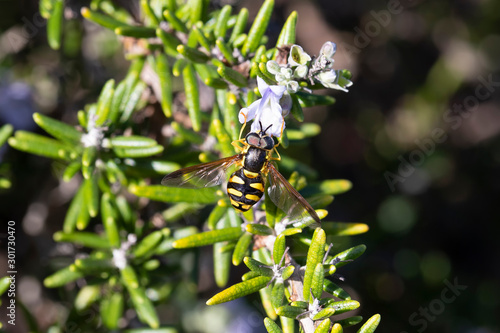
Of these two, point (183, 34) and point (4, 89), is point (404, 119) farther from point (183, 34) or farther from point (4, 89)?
point (4, 89)

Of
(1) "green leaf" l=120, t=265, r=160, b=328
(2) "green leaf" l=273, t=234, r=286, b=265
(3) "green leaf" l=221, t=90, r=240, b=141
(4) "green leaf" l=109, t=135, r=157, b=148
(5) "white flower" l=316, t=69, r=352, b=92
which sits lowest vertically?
(1) "green leaf" l=120, t=265, r=160, b=328

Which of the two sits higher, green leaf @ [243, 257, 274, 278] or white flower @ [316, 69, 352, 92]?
white flower @ [316, 69, 352, 92]

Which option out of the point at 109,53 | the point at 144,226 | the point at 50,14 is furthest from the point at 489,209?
the point at 50,14

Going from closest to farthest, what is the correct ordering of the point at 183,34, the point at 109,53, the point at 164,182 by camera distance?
1. the point at 164,182
2. the point at 183,34
3. the point at 109,53

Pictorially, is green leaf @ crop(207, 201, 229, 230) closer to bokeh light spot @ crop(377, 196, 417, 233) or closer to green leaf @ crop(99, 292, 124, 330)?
green leaf @ crop(99, 292, 124, 330)

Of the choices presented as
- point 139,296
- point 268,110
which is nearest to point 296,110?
point 268,110

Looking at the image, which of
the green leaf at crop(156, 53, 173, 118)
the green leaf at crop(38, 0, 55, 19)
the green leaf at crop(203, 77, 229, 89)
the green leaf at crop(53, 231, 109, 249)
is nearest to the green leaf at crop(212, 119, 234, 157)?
the green leaf at crop(203, 77, 229, 89)

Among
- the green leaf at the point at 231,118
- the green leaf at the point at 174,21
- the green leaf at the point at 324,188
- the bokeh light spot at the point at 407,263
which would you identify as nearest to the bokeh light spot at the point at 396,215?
the bokeh light spot at the point at 407,263
